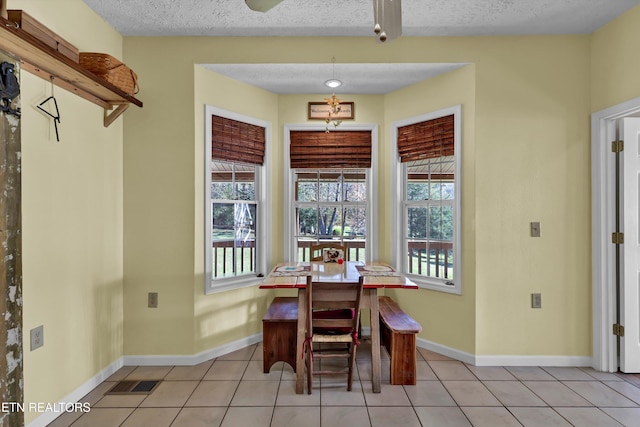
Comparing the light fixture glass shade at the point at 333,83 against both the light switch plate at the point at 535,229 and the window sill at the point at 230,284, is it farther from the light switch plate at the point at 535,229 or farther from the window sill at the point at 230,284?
the light switch plate at the point at 535,229

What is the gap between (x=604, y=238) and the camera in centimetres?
280

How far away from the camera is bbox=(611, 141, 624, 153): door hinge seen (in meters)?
2.76

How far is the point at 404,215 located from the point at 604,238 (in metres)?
1.68

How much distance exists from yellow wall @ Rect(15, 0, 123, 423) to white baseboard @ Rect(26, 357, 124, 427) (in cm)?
4

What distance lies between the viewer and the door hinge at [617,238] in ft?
9.04

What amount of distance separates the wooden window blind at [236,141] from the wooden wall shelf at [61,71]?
686 millimetres

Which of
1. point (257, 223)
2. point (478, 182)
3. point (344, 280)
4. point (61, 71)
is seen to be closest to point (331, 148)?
point (257, 223)

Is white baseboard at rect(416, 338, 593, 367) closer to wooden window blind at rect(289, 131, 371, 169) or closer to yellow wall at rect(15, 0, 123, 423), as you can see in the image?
wooden window blind at rect(289, 131, 371, 169)

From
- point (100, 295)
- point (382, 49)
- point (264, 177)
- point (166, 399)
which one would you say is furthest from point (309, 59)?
point (166, 399)

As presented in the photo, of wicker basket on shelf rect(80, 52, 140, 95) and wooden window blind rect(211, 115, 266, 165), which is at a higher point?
wicker basket on shelf rect(80, 52, 140, 95)

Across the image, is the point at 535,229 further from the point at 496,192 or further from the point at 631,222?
the point at 631,222

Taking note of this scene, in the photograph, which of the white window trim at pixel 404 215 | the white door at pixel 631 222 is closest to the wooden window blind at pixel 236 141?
the white window trim at pixel 404 215

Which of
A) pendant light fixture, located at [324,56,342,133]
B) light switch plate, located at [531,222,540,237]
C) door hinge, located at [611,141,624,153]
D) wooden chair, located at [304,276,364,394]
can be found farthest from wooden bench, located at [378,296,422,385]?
door hinge, located at [611,141,624,153]

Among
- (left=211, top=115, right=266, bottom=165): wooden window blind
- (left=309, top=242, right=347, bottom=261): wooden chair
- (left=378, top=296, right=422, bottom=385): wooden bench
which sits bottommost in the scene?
(left=378, top=296, right=422, bottom=385): wooden bench
